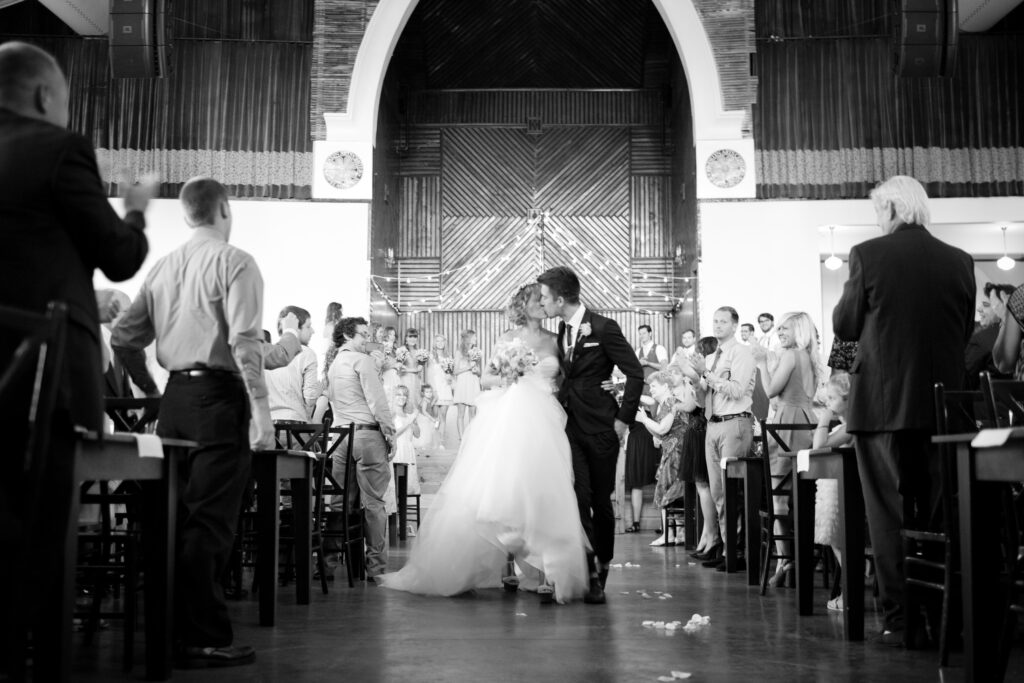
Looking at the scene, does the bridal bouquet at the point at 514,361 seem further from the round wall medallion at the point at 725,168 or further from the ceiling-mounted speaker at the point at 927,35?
the round wall medallion at the point at 725,168

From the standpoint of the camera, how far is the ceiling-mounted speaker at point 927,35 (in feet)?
33.8

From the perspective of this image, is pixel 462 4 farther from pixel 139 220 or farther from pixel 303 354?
pixel 139 220

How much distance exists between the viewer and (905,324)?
3.88 meters

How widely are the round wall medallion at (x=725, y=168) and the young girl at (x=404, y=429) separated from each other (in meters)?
5.27

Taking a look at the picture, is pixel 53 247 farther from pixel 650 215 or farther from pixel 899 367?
pixel 650 215

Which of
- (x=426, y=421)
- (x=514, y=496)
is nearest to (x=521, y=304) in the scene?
(x=514, y=496)

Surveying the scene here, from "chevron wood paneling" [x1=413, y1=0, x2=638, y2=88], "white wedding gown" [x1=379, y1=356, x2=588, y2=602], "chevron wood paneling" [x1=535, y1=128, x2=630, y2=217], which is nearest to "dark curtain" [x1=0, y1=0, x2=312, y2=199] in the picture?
"chevron wood paneling" [x1=413, y1=0, x2=638, y2=88]

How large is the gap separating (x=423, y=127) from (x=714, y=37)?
5.74m

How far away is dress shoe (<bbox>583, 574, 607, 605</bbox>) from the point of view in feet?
17.4

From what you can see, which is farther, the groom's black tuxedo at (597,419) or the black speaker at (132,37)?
the black speaker at (132,37)

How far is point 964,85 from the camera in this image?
540 inches

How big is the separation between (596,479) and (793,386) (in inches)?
64.4

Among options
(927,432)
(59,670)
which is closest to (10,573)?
(59,670)

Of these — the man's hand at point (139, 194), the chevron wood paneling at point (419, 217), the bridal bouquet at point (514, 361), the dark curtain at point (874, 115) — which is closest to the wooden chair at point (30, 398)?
the man's hand at point (139, 194)
